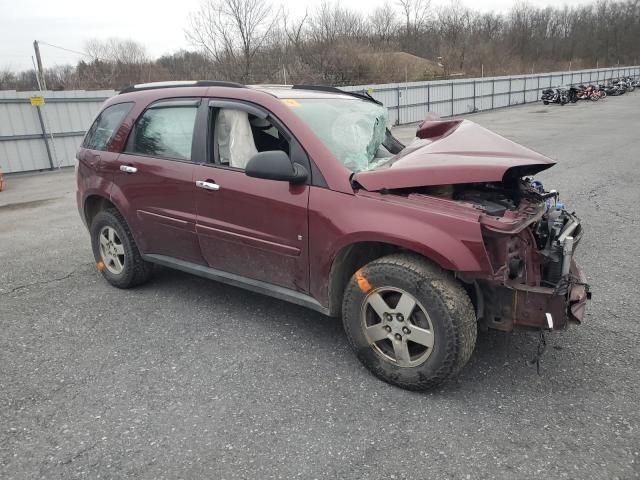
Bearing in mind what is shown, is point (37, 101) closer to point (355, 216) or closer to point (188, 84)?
point (188, 84)

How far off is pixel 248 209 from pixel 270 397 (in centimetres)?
128

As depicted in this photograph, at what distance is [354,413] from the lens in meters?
2.74

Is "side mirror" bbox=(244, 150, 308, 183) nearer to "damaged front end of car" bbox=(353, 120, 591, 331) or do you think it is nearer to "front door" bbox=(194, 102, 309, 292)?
"front door" bbox=(194, 102, 309, 292)

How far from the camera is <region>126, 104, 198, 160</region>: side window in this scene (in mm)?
3863

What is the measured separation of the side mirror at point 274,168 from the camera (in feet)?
10.1

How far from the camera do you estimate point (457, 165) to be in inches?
111

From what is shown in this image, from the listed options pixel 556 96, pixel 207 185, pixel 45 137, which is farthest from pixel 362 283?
pixel 556 96

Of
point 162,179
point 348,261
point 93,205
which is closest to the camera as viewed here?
point 348,261

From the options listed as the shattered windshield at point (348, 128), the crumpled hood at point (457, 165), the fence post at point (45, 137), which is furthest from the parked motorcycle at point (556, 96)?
the crumpled hood at point (457, 165)

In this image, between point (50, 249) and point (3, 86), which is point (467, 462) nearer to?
point (50, 249)

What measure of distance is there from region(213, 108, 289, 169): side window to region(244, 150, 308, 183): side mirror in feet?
1.64

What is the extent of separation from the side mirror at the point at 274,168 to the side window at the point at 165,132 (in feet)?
3.14

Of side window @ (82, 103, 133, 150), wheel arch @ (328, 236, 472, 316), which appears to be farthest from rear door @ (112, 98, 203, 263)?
wheel arch @ (328, 236, 472, 316)

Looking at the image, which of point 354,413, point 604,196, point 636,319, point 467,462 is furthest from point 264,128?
point 604,196
